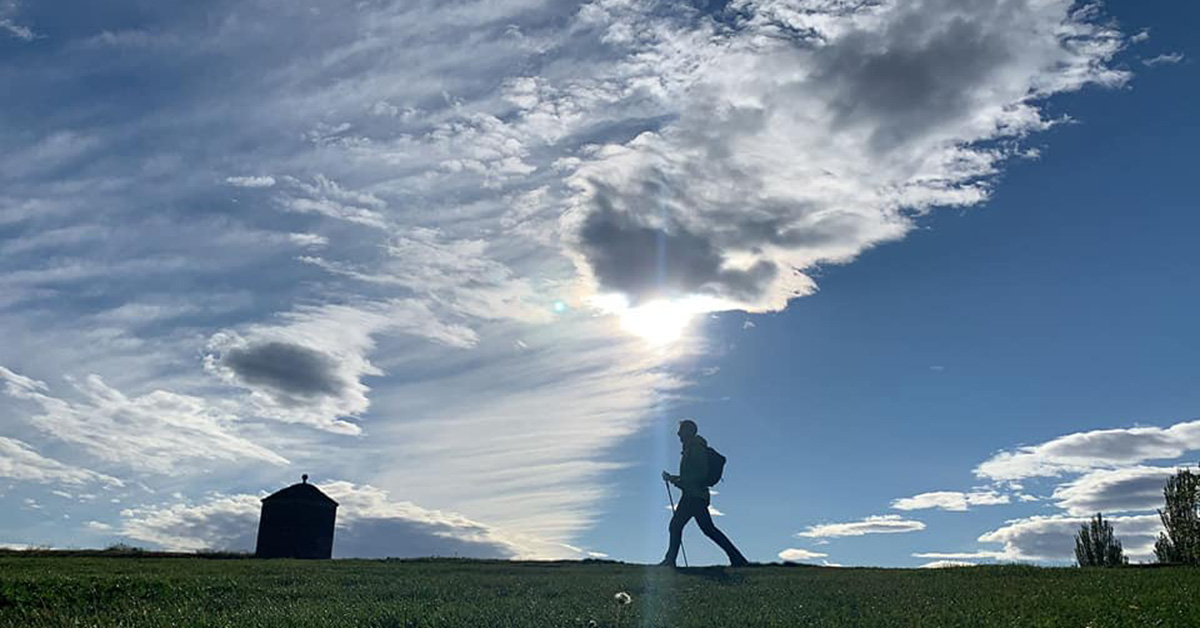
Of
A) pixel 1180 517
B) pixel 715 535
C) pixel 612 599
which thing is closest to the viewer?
pixel 612 599

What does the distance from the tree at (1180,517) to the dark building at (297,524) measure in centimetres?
4656

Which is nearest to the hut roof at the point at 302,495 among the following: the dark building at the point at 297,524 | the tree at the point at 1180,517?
the dark building at the point at 297,524

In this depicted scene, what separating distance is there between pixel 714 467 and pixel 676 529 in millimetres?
2110

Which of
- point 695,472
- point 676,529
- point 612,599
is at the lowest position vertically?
point 612,599

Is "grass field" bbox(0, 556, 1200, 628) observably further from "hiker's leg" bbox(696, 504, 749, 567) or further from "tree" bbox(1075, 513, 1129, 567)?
"tree" bbox(1075, 513, 1129, 567)

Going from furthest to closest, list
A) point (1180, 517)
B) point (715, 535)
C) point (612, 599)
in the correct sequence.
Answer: point (1180, 517), point (715, 535), point (612, 599)

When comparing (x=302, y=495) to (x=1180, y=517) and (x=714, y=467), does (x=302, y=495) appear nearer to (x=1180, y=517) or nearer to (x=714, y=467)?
(x=714, y=467)

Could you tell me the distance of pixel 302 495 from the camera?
57.1 metres

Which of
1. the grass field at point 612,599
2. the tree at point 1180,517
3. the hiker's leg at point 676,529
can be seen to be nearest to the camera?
the grass field at point 612,599

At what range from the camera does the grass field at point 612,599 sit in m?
14.7

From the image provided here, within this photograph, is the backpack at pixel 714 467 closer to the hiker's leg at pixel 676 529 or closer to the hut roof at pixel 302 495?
the hiker's leg at pixel 676 529

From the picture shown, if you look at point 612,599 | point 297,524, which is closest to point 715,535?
point 612,599

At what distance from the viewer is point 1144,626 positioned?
1367 centimetres

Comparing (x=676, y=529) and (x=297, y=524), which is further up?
(x=297, y=524)
